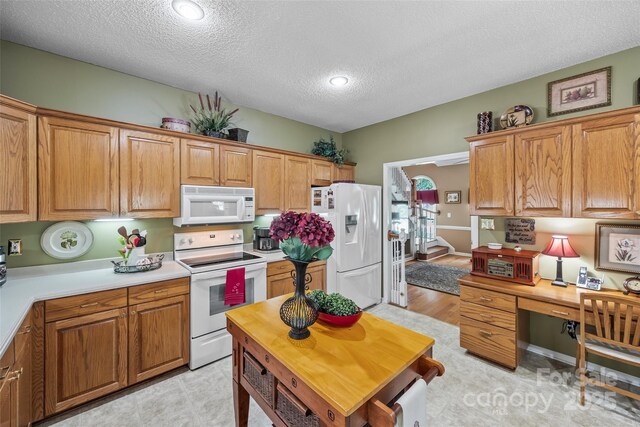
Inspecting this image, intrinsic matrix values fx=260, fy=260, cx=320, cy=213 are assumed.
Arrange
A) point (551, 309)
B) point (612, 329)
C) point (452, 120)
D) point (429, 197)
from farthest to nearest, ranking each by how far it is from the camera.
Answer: point (429, 197) → point (452, 120) → point (551, 309) → point (612, 329)

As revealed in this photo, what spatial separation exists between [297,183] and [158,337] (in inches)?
89.7

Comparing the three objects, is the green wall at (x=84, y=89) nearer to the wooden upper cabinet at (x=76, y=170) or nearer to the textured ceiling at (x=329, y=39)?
the textured ceiling at (x=329, y=39)

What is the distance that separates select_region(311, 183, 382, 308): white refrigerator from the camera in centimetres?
351

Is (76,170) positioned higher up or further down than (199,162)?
further down

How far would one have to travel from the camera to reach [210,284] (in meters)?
2.48

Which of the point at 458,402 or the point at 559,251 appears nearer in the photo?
the point at 458,402

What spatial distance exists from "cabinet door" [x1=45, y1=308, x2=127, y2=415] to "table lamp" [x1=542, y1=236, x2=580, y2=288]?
147 inches

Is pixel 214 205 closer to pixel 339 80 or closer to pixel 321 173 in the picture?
pixel 321 173

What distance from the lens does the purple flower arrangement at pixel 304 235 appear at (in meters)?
1.23

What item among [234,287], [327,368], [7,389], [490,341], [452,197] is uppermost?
[452,197]

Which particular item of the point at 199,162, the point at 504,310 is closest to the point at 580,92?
the point at 504,310

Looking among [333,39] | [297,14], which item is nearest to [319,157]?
[333,39]

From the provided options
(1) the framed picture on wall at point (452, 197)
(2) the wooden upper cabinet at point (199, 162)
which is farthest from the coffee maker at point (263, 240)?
(1) the framed picture on wall at point (452, 197)

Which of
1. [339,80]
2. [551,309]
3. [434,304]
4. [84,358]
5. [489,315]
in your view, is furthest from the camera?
[434,304]
